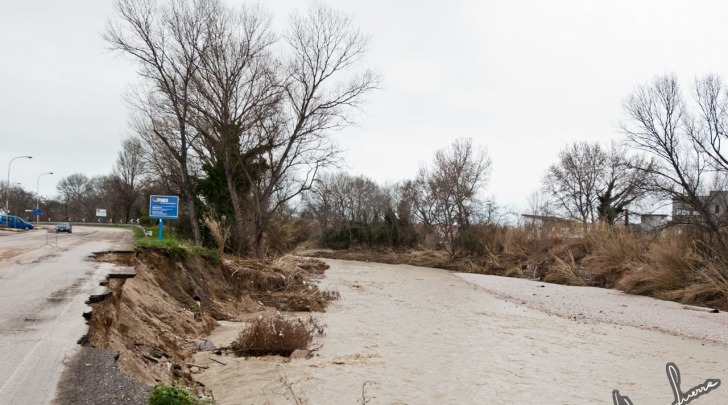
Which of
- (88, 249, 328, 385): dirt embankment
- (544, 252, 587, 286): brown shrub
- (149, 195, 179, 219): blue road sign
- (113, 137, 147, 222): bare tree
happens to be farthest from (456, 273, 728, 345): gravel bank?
(113, 137, 147, 222): bare tree

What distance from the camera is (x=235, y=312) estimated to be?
15.0m

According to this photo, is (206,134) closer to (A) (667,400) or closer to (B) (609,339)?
(B) (609,339)

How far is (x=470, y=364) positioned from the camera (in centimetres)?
1015

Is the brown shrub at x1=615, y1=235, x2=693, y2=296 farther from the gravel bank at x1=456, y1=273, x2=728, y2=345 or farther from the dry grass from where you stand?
the dry grass

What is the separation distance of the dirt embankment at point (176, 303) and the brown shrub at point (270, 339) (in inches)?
38.8

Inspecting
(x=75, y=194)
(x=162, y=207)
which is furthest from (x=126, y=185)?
(x=162, y=207)

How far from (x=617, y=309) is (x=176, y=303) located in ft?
49.1

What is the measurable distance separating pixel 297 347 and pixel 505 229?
33512 millimetres

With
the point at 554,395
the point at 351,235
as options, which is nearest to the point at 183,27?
the point at 554,395

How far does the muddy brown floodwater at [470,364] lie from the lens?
317 inches

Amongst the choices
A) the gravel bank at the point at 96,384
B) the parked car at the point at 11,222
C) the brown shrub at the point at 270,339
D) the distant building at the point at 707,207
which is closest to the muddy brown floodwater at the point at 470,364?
the brown shrub at the point at 270,339

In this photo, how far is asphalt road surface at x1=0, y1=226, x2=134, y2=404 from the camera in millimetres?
4781

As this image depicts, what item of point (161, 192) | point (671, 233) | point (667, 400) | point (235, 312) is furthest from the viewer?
point (161, 192)

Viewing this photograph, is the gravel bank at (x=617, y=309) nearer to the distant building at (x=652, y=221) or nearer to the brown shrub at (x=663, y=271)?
the brown shrub at (x=663, y=271)
